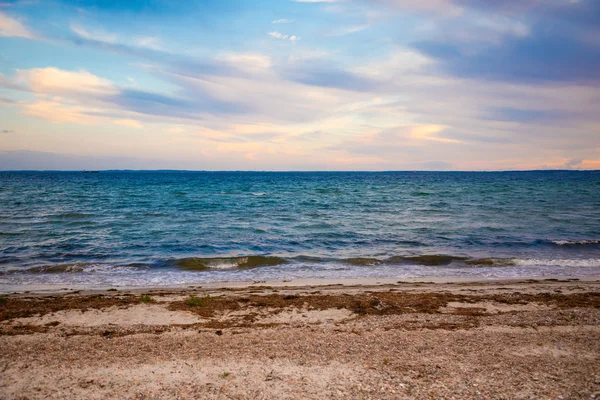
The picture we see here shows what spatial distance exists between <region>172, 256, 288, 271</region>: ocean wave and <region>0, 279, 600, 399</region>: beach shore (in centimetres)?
503

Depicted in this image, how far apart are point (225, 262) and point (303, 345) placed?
10561mm

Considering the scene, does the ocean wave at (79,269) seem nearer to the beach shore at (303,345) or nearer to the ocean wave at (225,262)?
the ocean wave at (225,262)

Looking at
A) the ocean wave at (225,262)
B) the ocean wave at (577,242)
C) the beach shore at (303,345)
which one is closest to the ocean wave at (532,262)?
the ocean wave at (577,242)

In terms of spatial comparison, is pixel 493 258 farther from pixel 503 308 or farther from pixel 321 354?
pixel 321 354

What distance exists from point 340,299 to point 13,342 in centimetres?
827

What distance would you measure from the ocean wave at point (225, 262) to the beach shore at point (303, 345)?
5.03m

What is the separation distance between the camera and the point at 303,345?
25.3ft

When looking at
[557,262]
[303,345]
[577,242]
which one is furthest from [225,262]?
[577,242]

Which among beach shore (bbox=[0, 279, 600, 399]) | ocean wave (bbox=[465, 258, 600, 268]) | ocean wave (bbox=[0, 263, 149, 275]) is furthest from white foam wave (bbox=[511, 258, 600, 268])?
ocean wave (bbox=[0, 263, 149, 275])

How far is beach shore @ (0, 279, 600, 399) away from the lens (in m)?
6.16

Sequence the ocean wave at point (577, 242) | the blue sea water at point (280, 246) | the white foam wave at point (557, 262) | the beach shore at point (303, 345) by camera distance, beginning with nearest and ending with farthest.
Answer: the beach shore at point (303, 345) < the blue sea water at point (280, 246) < the white foam wave at point (557, 262) < the ocean wave at point (577, 242)

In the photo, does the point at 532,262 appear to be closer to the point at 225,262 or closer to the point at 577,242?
the point at 577,242

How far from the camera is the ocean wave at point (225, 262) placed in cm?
1702

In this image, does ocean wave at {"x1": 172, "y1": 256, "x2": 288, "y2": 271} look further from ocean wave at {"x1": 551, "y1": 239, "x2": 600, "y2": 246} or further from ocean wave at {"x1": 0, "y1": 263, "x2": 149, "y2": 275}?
ocean wave at {"x1": 551, "y1": 239, "x2": 600, "y2": 246}
